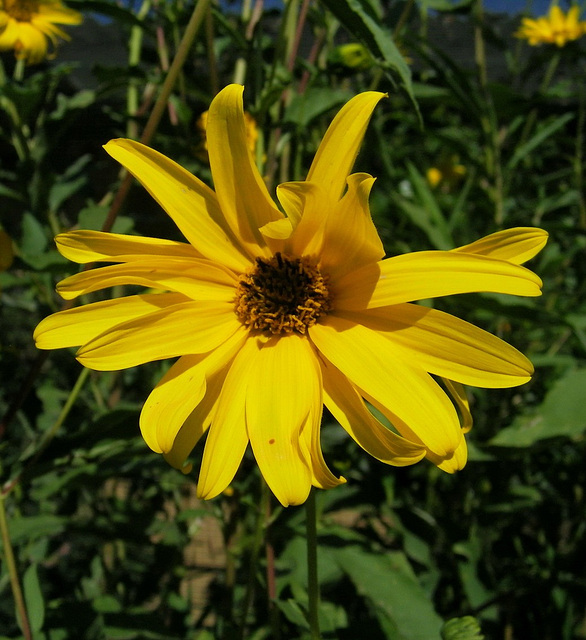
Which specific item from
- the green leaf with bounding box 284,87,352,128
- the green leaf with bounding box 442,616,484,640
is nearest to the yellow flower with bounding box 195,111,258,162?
the green leaf with bounding box 284,87,352,128

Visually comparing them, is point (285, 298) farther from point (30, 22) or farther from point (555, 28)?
point (555, 28)

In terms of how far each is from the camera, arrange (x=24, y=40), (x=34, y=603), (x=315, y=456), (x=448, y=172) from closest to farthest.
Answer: (x=315, y=456), (x=34, y=603), (x=24, y=40), (x=448, y=172)

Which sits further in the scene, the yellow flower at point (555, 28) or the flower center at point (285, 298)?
the yellow flower at point (555, 28)

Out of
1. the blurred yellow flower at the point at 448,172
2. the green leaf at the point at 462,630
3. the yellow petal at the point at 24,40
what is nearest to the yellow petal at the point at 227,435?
the green leaf at the point at 462,630

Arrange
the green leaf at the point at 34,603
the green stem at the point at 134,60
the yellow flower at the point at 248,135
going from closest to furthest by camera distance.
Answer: the green leaf at the point at 34,603 < the yellow flower at the point at 248,135 < the green stem at the point at 134,60

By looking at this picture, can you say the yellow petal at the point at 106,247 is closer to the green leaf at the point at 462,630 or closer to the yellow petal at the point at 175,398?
the yellow petal at the point at 175,398

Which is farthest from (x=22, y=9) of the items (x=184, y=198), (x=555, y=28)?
(x=555, y=28)

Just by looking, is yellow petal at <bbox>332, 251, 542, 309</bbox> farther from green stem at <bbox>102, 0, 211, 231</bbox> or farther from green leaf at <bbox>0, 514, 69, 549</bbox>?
green leaf at <bbox>0, 514, 69, 549</bbox>

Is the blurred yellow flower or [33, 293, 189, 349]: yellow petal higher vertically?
the blurred yellow flower
